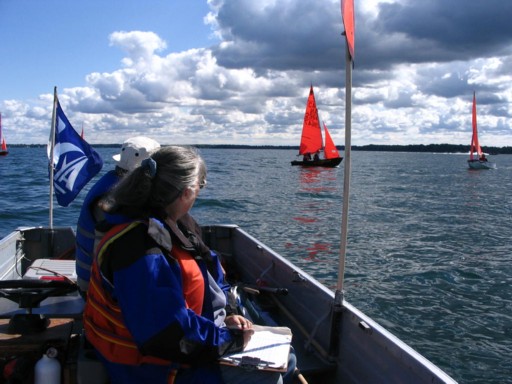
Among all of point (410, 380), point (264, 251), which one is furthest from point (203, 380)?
point (264, 251)

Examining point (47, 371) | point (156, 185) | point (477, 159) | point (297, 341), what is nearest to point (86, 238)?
point (47, 371)

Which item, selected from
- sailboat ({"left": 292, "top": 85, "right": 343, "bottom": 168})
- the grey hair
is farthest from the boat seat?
sailboat ({"left": 292, "top": 85, "right": 343, "bottom": 168})

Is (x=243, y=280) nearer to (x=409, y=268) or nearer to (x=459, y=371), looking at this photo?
(x=459, y=371)

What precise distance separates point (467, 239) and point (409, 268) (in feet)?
17.5

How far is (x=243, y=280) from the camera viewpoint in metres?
6.70

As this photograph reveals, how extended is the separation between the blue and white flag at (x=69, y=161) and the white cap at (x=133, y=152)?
346 cm

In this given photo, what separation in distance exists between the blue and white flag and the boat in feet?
3.74

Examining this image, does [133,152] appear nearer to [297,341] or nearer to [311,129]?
[297,341]

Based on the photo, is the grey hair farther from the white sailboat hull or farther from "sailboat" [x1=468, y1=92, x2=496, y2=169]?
the white sailboat hull

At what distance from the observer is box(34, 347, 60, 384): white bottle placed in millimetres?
2715

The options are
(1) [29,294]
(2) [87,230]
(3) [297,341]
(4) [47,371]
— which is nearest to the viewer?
(4) [47,371]

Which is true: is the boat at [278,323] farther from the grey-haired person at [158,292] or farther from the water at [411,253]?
the water at [411,253]

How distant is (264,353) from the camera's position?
260 centimetres

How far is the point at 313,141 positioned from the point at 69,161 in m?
48.9
